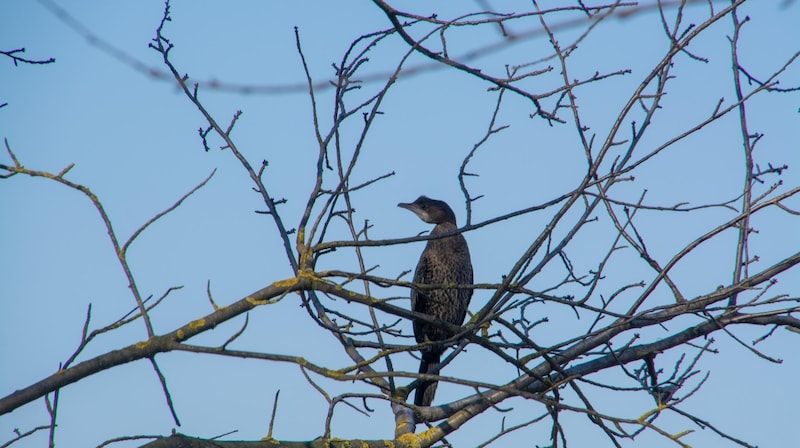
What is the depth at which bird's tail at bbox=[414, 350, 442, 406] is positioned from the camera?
205 inches

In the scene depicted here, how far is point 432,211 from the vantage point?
7523mm

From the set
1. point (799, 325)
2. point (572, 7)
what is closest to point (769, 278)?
point (799, 325)

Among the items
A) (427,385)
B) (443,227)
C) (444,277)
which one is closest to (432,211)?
(443,227)

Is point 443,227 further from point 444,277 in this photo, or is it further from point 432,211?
point 444,277

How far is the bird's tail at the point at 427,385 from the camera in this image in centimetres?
522

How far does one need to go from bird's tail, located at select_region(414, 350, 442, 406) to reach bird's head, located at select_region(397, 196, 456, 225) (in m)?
1.46

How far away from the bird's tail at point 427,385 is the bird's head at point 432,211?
57.6 inches

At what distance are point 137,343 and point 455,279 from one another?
13.9 feet

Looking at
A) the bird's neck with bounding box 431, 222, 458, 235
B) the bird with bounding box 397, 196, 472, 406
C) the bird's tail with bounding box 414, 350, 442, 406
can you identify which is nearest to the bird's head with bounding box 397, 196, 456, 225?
the bird's neck with bounding box 431, 222, 458, 235

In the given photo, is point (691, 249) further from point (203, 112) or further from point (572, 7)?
point (203, 112)

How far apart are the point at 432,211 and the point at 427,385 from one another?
8.06ft

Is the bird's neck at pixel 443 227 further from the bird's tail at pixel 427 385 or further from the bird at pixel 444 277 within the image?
the bird's tail at pixel 427 385

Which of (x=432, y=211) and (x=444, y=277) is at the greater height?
(x=432, y=211)

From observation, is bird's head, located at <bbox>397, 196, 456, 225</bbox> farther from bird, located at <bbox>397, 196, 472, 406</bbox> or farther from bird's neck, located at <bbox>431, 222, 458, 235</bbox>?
bird, located at <bbox>397, 196, 472, 406</bbox>
